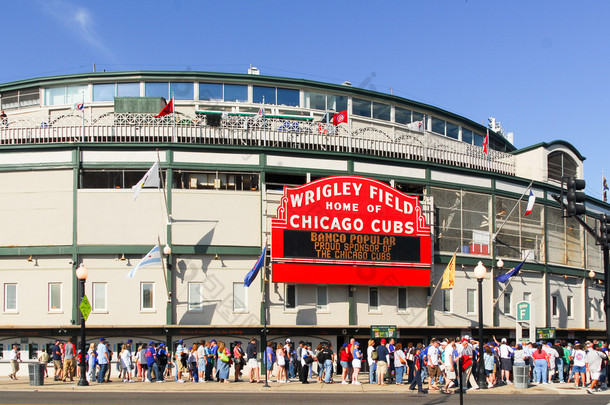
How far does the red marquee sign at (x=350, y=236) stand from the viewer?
1400 inches

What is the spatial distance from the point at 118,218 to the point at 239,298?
6.97 metres

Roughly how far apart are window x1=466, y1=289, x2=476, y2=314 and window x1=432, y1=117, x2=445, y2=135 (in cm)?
1326

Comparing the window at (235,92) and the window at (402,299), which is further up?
the window at (235,92)

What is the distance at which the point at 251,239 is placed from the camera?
36.2 metres

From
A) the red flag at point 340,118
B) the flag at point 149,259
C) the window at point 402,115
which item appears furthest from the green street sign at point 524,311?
the flag at point 149,259

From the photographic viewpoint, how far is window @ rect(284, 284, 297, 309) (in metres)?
36.4

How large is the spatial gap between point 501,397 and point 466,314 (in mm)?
15680

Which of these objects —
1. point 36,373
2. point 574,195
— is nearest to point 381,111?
point 574,195

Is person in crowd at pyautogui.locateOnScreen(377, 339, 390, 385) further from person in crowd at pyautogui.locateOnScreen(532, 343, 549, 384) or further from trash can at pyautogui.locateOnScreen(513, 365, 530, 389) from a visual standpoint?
person in crowd at pyautogui.locateOnScreen(532, 343, 549, 384)

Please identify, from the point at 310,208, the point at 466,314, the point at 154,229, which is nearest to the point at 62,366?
the point at 154,229

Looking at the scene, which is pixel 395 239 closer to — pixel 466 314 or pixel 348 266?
pixel 348 266

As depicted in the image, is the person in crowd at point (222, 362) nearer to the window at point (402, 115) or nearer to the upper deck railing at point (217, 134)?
the upper deck railing at point (217, 134)

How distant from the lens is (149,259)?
3281 centimetres

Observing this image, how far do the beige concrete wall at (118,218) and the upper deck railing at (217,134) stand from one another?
3.05 m
